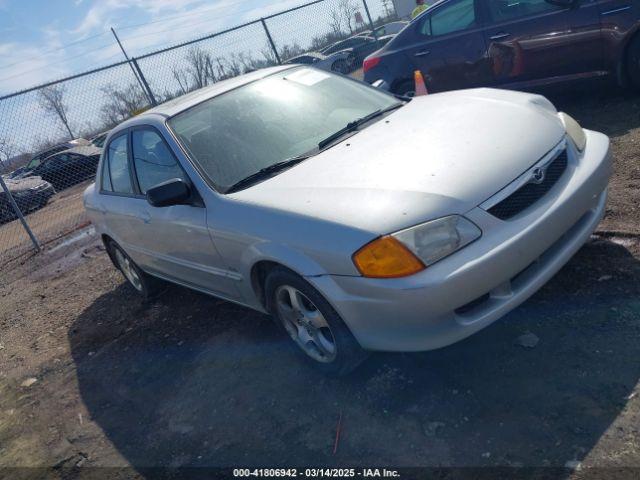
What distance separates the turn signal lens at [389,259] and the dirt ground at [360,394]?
2.40 feet

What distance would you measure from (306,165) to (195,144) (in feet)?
2.71

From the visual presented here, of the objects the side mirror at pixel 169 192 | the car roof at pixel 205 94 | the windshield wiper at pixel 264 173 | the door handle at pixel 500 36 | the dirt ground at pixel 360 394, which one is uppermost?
the car roof at pixel 205 94

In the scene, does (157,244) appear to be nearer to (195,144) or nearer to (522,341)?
(195,144)

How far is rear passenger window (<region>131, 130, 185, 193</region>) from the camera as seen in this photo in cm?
363

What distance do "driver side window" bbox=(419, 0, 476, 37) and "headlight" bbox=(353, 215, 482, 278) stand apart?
15.4 feet

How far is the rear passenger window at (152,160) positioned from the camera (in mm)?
3633

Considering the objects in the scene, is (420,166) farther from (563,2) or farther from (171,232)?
(563,2)

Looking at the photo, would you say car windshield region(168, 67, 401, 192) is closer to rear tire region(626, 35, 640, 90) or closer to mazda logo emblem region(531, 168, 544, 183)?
mazda logo emblem region(531, 168, 544, 183)

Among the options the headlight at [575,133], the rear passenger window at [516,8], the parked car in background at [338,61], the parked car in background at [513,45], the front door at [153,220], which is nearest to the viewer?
the headlight at [575,133]

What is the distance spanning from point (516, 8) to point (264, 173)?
13.8 ft

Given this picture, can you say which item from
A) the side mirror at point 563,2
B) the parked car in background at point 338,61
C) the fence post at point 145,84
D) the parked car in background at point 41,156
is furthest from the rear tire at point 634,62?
the parked car in background at point 41,156

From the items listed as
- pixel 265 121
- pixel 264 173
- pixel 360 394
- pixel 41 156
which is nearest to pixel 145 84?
pixel 265 121

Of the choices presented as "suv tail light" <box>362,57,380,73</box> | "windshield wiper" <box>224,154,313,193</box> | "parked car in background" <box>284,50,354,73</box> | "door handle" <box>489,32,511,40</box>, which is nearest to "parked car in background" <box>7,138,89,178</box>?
"parked car in background" <box>284,50,354,73</box>

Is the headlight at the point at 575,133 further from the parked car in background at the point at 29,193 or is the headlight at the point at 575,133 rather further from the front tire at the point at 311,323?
the parked car in background at the point at 29,193
